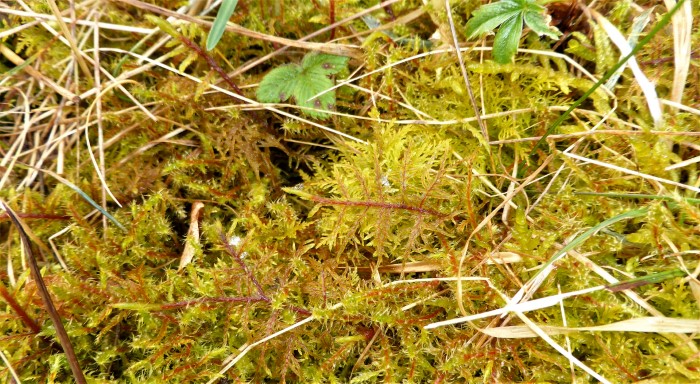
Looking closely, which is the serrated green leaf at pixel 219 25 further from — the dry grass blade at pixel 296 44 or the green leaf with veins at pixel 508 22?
the green leaf with veins at pixel 508 22

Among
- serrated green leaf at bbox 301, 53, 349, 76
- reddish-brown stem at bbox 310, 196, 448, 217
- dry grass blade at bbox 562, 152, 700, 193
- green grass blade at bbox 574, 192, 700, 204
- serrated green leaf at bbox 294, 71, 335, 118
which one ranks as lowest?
reddish-brown stem at bbox 310, 196, 448, 217

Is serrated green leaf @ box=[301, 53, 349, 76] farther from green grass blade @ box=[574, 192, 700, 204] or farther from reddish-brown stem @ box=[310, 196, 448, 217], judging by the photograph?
green grass blade @ box=[574, 192, 700, 204]

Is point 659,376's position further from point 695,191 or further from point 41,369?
point 41,369

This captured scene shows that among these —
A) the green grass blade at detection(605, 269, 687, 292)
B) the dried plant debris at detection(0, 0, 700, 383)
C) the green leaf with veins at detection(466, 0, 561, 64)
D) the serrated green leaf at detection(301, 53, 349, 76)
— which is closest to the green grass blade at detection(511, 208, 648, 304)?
the dried plant debris at detection(0, 0, 700, 383)

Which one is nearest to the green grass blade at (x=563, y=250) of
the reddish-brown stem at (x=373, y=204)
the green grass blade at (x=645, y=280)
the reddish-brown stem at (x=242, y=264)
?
the green grass blade at (x=645, y=280)

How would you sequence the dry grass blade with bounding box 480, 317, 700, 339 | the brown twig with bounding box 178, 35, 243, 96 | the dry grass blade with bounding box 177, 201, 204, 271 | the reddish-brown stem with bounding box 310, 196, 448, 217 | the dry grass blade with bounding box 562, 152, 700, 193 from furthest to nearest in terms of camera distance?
the brown twig with bounding box 178, 35, 243, 96 → the dry grass blade with bounding box 177, 201, 204, 271 → the reddish-brown stem with bounding box 310, 196, 448, 217 → the dry grass blade with bounding box 562, 152, 700, 193 → the dry grass blade with bounding box 480, 317, 700, 339

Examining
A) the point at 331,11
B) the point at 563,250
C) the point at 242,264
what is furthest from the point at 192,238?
the point at 563,250

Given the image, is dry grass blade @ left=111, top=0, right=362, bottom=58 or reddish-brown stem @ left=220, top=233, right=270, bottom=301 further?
dry grass blade @ left=111, top=0, right=362, bottom=58
